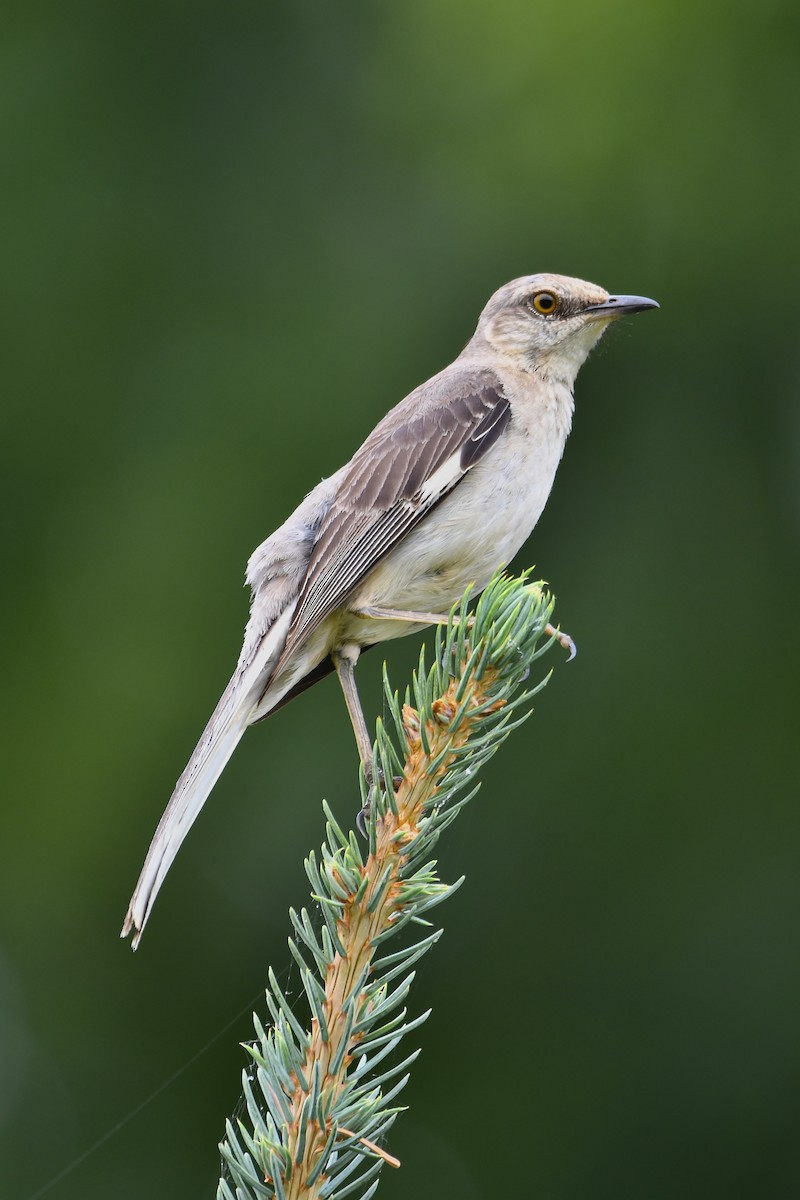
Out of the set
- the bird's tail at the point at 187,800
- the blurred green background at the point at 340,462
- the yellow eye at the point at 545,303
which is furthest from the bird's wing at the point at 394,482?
the blurred green background at the point at 340,462

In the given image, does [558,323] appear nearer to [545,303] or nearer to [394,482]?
[545,303]

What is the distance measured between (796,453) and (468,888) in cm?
305

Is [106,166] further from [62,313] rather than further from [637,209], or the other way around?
[637,209]

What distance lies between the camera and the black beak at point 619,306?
4.53m

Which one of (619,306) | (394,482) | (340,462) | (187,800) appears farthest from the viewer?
(340,462)

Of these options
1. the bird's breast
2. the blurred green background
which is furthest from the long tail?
the blurred green background

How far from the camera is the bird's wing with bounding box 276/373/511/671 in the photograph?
392 centimetres

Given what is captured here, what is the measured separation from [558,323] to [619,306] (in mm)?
225

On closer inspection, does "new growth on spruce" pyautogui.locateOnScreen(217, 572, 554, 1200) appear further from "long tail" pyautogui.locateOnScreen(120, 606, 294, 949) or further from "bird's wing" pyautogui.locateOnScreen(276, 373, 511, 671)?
"bird's wing" pyautogui.locateOnScreen(276, 373, 511, 671)

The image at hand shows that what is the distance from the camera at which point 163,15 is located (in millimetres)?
8242

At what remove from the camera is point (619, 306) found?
4594 millimetres

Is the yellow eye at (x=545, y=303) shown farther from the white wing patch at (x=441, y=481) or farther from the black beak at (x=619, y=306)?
the white wing patch at (x=441, y=481)

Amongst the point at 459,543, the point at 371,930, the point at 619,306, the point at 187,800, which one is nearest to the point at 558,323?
the point at 619,306

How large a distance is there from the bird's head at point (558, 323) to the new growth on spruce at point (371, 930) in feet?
7.01
